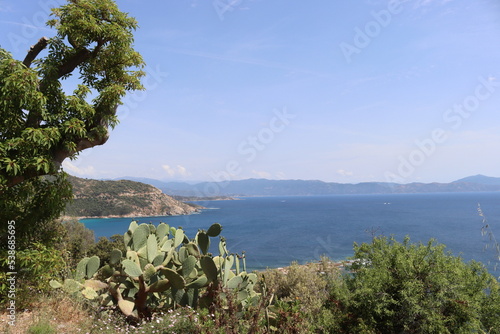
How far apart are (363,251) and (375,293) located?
137 centimetres

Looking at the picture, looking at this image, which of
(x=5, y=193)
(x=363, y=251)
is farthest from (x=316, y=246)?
(x=5, y=193)

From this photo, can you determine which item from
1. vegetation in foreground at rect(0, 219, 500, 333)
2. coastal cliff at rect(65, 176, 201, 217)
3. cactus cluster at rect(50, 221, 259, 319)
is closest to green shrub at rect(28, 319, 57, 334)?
vegetation in foreground at rect(0, 219, 500, 333)

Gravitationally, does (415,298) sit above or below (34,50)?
below

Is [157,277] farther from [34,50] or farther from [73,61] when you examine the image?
[34,50]

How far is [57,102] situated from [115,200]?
85.1 meters

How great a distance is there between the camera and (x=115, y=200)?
83500 millimetres

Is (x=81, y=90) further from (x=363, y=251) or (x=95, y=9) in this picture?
(x=363, y=251)

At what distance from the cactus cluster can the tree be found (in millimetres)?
1288

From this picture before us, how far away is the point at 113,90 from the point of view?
4914mm

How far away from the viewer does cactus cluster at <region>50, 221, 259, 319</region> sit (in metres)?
4.65

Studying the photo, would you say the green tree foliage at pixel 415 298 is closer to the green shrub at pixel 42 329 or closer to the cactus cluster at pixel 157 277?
the cactus cluster at pixel 157 277

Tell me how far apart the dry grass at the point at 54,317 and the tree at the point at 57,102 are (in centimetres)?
133

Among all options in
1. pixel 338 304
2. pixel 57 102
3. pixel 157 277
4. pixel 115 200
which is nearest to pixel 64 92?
pixel 57 102

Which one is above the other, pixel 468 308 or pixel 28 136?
pixel 28 136
